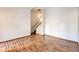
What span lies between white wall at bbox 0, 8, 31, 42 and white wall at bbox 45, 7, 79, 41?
162 centimetres

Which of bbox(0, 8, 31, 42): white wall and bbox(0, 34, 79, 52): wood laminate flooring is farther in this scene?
bbox(0, 8, 31, 42): white wall

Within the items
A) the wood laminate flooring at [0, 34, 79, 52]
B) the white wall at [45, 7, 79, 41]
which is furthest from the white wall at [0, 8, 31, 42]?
the white wall at [45, 7, 79, 41]

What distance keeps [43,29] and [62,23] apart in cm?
202

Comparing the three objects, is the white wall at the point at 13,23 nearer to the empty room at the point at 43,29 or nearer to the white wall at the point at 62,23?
the empty room at the point at 43,29

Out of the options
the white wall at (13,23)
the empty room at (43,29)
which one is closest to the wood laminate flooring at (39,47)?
the empty room at (43,29)

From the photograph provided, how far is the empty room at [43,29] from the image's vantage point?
4.50 metres

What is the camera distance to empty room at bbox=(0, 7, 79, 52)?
450 cm

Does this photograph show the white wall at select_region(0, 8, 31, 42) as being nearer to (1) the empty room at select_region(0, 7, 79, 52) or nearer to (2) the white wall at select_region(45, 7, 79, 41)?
(1) the empty room at select_region(0, 7, 79, 52)
